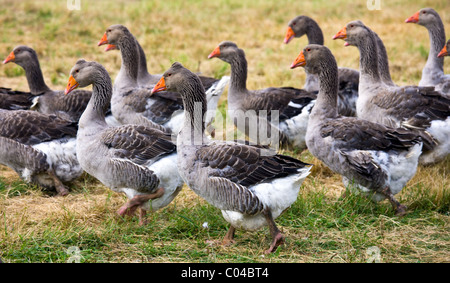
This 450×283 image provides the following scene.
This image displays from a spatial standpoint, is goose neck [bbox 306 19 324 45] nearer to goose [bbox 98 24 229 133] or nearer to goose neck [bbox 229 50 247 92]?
goose neck [bbox 229 50 247 92]

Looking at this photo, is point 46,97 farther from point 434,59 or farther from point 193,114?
point 434,59

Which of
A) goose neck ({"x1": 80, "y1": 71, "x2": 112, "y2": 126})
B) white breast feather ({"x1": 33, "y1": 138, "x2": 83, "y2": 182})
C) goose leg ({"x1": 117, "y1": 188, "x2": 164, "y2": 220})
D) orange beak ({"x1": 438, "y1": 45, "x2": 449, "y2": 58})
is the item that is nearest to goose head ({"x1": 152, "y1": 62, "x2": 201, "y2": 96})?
goose neck ({"x1": 80, "y1": 71, "x2": 112, "y2": 126})

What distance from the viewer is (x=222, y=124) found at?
894cm

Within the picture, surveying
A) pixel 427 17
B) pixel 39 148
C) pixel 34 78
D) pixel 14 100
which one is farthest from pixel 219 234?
pixel 427 17

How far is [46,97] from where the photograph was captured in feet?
26.2

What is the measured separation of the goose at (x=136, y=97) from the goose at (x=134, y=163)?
202cm

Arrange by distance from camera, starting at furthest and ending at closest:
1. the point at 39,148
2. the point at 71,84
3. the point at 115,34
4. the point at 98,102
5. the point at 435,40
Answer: the point at 435,40 → the point at 115,34 → the point at 39,148 → the point at 71,84 → the point at 98,102

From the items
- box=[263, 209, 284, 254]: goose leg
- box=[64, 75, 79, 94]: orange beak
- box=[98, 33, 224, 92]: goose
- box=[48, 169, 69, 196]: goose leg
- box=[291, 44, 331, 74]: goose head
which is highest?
box=[291, 44, 331, 74]: goose head

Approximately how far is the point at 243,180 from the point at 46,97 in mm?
4449

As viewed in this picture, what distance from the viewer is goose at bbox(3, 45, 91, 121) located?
7852mm

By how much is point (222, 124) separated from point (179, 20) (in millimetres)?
6112

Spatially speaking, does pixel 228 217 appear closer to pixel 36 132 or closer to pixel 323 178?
pixel 323 178

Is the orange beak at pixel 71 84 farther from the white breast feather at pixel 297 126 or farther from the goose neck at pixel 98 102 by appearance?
the white breast feather at pixel 297 126

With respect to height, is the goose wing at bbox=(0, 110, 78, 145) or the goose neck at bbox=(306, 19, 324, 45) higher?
the goose neck at bbox=(306, 19, 324, 45)
